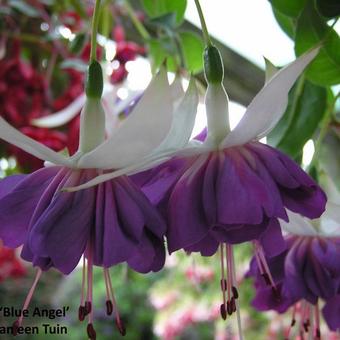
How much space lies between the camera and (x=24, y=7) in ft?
3.79

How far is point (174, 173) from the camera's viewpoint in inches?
15.9

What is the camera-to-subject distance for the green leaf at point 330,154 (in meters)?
0.66

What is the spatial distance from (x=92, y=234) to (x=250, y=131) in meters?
0.12

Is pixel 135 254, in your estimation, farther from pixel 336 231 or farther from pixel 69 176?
pixel 336 231

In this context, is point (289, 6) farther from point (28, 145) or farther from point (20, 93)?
point (20, 93)

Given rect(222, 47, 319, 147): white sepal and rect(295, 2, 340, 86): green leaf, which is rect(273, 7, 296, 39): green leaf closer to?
rect(295, 2, 340, 86): green leaf

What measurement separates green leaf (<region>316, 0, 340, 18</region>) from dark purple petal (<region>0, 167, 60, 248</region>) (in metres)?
0.23

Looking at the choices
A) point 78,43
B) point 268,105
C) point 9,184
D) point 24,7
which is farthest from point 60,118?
point 268,105

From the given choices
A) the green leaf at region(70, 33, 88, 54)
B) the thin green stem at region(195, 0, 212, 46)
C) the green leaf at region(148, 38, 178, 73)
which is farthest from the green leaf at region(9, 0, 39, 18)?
the thin green stem at region(195, 0, 212, 46)

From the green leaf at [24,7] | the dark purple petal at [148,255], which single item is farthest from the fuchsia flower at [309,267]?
the green leaf at [24,7]

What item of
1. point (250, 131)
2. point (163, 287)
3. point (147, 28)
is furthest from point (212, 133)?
point (163, 287)

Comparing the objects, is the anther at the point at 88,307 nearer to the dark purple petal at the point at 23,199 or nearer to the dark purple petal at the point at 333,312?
the dark purple petal at the point at 23,199

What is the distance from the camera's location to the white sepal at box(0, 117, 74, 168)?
0.35m

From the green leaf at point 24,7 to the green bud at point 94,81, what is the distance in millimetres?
799
